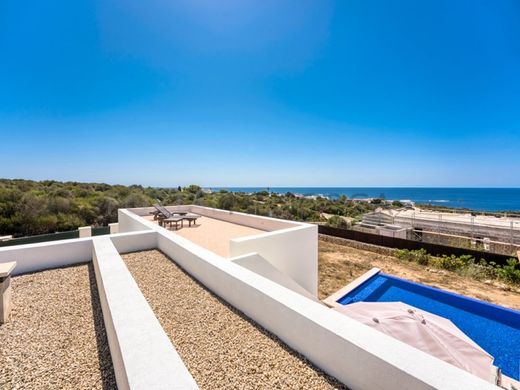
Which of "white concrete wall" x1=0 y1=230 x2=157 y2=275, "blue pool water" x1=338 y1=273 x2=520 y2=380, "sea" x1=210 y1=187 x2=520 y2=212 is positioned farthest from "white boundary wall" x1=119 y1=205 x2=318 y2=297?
"sea" x1=210 y1=187 x2=520 y2=212

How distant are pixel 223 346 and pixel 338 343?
3.65ft

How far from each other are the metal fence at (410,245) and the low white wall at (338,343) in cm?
1308

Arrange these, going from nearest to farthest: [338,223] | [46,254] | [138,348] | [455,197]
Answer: [138,348], [46,254], [338,223], [455,197]

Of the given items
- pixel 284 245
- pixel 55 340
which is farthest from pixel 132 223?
pixel 55 340

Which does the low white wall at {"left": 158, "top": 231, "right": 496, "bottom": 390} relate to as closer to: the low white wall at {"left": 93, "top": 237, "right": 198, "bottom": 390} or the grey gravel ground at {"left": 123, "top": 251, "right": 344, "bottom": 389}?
the grey gravel ground at {"left": 123, "top": 251, "right": 344, "bottom": 389}

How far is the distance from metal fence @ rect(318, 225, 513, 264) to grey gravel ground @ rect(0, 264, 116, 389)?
14.3 m

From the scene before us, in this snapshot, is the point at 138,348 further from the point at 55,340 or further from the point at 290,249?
the point at 290,249

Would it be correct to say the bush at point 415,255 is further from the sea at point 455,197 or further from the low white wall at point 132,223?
the sea at point 455,197

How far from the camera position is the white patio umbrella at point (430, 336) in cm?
299

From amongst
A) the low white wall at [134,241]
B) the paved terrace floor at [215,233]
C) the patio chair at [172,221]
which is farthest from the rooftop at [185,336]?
the patio chair at [172,221]

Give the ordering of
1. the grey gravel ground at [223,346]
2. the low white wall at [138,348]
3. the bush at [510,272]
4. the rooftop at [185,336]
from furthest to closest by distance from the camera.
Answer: the bush at [510,272], the grey gravel ground at [223,346], the rooftop at [185,336], the low white wall at [138,348]

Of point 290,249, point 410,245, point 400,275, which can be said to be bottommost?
point 400,275

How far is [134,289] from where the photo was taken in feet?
8.57

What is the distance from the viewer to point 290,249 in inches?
253
